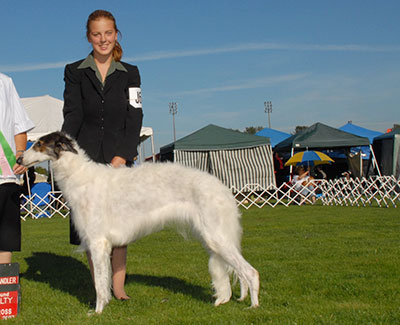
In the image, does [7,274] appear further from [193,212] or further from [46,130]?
[46,130]

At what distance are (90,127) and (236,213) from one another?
1765 millimetres

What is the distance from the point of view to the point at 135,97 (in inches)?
196

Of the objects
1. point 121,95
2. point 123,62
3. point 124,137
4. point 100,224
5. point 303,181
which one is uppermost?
point 123,62

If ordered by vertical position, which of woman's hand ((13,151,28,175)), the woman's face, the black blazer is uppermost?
the woman's face

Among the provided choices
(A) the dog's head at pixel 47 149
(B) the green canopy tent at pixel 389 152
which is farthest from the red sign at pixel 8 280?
(B) the green canopy tent at pixel 389 152

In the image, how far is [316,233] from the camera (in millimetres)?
9258

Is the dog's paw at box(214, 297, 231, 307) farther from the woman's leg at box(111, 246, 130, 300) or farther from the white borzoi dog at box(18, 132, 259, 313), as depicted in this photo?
the woman's leg at box(111, 246, 130, 300)

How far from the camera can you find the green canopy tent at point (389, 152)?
2195 cm

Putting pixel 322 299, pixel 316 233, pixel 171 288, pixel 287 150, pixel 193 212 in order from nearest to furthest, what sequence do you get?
pixel 193 212, pixel 322 299, pixel 171 288, pixel 316 233, pixel 287 150

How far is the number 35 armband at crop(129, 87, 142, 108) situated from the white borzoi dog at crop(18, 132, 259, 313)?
764 millimetres

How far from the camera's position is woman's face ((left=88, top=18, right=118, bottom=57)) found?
4637mm

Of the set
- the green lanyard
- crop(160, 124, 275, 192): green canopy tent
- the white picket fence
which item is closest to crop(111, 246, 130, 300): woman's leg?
the green lanyard

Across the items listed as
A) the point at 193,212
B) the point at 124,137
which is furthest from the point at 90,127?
the point at 193,212

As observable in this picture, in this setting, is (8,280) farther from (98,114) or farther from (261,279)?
(261,279)
